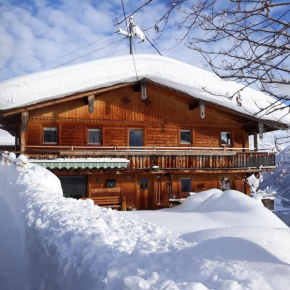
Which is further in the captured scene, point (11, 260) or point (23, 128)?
point (23, 128)

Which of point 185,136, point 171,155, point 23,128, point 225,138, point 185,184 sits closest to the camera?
point 23,128

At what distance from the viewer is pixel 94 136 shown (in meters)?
16.0

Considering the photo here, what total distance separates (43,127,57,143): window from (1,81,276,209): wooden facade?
0.75 ft

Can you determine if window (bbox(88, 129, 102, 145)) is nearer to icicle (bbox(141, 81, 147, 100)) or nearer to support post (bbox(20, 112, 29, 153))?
icicle (bbox(141, 81, 147, 100))

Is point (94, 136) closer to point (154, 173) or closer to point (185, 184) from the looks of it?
point (154, 173)

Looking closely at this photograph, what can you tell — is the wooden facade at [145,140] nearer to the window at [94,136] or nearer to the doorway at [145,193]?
the doorway at [145,193]

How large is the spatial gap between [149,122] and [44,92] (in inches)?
250

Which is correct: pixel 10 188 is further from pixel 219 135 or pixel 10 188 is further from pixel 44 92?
pixel 219 135

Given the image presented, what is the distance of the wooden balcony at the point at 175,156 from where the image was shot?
14.3 metres

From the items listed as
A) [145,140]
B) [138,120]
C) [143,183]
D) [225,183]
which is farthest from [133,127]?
[225,183]

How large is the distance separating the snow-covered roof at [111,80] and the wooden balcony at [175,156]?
2656mm

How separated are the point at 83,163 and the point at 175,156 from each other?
17.5 feet

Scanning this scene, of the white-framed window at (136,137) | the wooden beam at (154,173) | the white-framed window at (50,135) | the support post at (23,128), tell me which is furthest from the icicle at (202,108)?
the support post at (23,128)

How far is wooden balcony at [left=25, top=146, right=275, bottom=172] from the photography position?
562 inches
